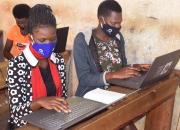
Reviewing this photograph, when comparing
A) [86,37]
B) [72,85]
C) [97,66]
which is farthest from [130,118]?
[72,85]

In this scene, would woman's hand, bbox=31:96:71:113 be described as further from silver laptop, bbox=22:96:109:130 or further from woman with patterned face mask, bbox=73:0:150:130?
woman with patterned face mask, bbox=73:0:150:130

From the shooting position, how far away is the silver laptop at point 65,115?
139cm

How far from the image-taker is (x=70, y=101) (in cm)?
165

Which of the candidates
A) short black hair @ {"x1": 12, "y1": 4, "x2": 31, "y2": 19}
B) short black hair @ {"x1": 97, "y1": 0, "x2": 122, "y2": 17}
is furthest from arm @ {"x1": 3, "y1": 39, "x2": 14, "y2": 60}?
short black hair @ {"x1": 97, "y1": 0, "x2": 122, "y2": 17}

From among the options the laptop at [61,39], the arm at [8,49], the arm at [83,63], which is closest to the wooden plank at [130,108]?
the arm at [83,63]

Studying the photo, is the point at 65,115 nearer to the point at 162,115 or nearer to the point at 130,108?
the point at 130,108

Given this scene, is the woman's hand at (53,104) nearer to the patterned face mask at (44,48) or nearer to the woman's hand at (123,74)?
the patterned face mask at (44,48)

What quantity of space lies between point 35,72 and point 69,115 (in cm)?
40

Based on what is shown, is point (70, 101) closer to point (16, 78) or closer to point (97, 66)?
point (16, 78)

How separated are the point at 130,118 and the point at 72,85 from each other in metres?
1.60

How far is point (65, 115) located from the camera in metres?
1.48

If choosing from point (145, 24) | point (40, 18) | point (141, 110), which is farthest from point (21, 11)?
→ point (141, 110)

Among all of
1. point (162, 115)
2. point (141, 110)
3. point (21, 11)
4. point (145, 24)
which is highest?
point (21, 11)

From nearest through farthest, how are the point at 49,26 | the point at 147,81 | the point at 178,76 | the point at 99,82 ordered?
the point at 49,26 → the point at 147,81 → the point at 99,82 → the point at 178,76
